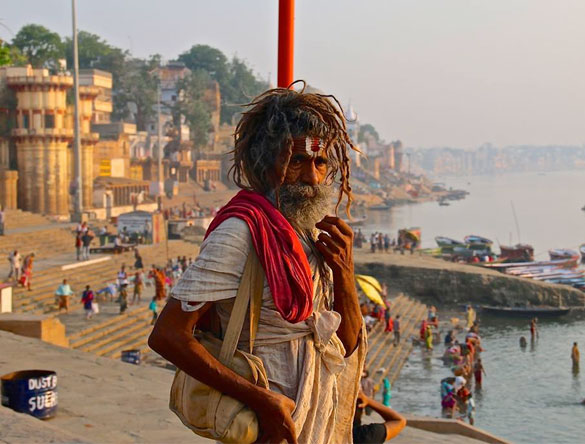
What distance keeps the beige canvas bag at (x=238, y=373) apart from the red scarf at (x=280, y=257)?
0.13ft

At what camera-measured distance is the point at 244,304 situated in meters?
2.09

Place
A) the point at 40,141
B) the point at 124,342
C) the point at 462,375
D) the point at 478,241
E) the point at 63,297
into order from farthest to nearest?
1. the point at 478,241
2. the point at 40,141
3. the point at 462,375
4. the point at 63,297
5. the point at 124,342

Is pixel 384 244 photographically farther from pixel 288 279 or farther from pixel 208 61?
pixel 208 61

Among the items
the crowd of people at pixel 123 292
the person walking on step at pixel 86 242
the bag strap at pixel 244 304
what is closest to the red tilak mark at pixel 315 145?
the bag strap at pixel 244 304

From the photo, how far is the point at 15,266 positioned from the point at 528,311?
20.0 m

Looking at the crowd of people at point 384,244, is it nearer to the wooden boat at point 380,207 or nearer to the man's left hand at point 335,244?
the man's left hand at point 335,244

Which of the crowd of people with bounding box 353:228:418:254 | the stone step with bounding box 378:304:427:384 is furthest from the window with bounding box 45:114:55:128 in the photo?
the stone step with bounding box 378:304:427:384

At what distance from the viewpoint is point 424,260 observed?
3791cm

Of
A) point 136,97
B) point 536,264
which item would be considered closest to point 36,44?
point 136,97

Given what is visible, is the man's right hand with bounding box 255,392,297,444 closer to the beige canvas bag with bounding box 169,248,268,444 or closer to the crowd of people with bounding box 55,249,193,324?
the beige canvas bag with bounding box 169,248,268,444

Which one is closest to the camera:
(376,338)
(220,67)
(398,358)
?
(398,358)

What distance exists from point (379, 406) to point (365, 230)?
71.1 meters

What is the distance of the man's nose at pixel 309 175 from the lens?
2240mm

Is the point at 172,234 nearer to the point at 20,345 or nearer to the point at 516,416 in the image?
the point at 516,416
